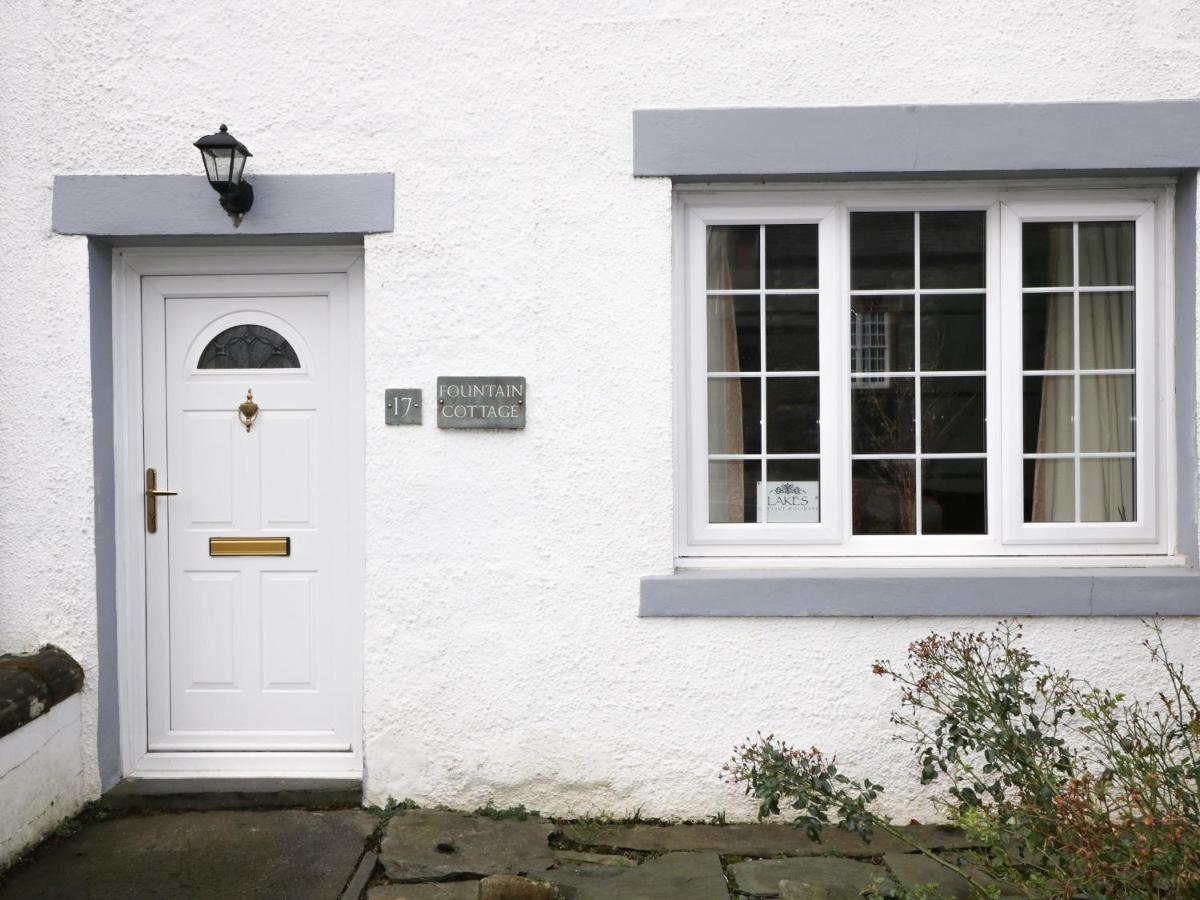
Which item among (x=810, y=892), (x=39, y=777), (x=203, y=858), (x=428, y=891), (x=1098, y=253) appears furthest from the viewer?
(x=1098, y=253)

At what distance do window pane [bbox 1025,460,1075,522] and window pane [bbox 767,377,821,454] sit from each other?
1009 millimetres

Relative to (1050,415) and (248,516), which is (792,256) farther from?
(248,516)

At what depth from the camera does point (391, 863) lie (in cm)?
420

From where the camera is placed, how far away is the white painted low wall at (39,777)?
13.9ft

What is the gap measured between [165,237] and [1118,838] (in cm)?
444

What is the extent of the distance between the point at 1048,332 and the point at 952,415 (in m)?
0.58

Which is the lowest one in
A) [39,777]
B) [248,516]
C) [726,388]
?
[39,777]

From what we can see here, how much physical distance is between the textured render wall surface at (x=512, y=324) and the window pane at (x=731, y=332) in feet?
1.06

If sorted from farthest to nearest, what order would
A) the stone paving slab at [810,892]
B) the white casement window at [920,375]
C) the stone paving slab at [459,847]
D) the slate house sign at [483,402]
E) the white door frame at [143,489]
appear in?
the white door frame at [143,489], the white casement window at [920,375], the slate house sign at [483,402], the stone paving slab at [459,847], the stone paving slab at [810,892]

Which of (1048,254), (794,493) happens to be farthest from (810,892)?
(1048,254)

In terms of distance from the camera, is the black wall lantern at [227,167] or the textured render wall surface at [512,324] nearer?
the black wall lantern at [227,167]

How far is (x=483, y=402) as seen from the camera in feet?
15.3

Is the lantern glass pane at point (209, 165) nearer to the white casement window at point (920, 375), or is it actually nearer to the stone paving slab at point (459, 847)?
the white casement window at point (920, 375)

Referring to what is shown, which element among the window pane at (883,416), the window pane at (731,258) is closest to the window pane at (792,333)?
the window pane at (731,258)
